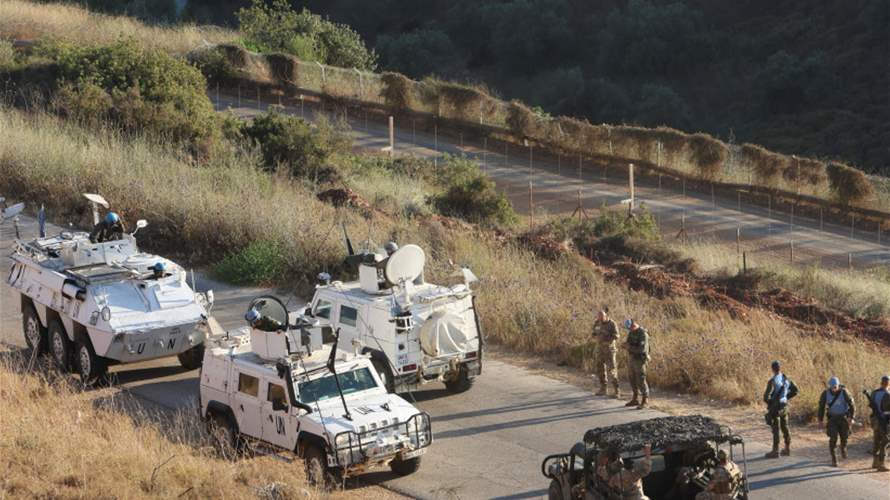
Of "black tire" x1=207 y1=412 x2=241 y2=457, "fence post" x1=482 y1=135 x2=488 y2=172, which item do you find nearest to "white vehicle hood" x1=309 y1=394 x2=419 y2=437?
"black tire" x1=207 y1=412 x2=241 y2=457

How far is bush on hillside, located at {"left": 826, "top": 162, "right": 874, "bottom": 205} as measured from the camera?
3920 cm

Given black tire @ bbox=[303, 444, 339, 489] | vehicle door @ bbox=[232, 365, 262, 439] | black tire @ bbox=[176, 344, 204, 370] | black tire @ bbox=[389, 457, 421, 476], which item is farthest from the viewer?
black tire @ bbox=[176, 344, 204, 370]

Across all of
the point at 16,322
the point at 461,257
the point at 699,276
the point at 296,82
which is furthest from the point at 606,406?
the point at 296,82

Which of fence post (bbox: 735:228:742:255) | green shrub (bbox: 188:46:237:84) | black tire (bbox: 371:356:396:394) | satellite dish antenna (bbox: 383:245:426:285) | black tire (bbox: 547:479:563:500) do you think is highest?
green shrub (bbox: 188:46:237:84)

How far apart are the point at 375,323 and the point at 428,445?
331 centimetres

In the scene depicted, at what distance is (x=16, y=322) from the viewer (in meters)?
25.2

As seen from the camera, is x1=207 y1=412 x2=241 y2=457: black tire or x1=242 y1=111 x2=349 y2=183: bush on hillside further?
x1=242 y1=111 x2=349 y2=183: bush on hillside

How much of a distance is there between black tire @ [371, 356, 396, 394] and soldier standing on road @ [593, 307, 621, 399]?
3767 mm

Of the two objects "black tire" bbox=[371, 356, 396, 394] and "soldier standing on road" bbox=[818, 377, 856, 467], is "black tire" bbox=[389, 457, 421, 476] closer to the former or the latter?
"black tire" bbox=[371, 356, 396, 394]

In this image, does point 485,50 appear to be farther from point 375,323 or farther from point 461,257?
point 375,323

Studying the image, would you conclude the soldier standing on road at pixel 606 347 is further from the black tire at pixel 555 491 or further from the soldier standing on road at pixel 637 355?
the black tire at pixel 555 491

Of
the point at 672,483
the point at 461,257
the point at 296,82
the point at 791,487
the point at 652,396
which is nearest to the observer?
the point at 672,483

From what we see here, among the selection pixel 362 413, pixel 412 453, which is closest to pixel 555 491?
pixel 412 453

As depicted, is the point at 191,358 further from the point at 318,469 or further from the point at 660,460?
the point at 660,460
